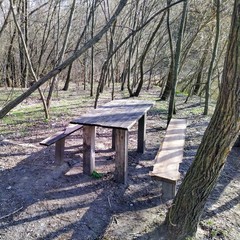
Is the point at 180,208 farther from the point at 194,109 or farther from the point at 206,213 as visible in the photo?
the point at 194,109

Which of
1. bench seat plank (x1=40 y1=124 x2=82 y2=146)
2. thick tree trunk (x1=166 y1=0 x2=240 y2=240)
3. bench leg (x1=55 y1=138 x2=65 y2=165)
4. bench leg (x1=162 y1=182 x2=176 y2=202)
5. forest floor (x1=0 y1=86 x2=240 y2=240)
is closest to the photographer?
thick tree trunk (x1=166 y1=0 x2=240 y2=240)

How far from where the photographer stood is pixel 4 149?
4230 mm

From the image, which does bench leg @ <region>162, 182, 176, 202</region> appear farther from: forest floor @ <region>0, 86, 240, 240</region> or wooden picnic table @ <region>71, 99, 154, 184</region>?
wooden picnic table @ <region>71, 99, 154, 184</region>

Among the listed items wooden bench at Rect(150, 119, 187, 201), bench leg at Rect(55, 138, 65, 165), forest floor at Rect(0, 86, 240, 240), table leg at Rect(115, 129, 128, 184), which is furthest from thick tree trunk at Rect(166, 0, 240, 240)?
bench leg at Rect(55, 138, 65, 165)

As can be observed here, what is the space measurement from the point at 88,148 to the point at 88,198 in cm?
65

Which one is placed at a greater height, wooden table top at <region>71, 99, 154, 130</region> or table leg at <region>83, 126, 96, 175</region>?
wooden table top at <region>71, 99, 154, 130</region>

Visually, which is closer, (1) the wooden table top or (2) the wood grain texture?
(2) the wood grain texture

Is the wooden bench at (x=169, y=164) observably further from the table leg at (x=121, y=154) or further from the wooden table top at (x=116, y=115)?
the wooden table top at (x=116, y=115)

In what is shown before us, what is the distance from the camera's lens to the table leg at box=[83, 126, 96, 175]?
3236 millimetres

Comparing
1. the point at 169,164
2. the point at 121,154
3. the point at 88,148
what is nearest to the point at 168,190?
the point at 169,164

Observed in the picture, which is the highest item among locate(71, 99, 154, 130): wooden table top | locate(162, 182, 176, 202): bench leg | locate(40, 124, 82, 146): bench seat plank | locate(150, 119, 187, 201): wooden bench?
locate(71, 99, 154, 130): wooden table top

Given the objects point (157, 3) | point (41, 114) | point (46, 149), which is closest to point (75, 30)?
point (157, 3)

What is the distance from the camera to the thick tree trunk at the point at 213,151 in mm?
1786

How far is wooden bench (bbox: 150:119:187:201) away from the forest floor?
246 mm
